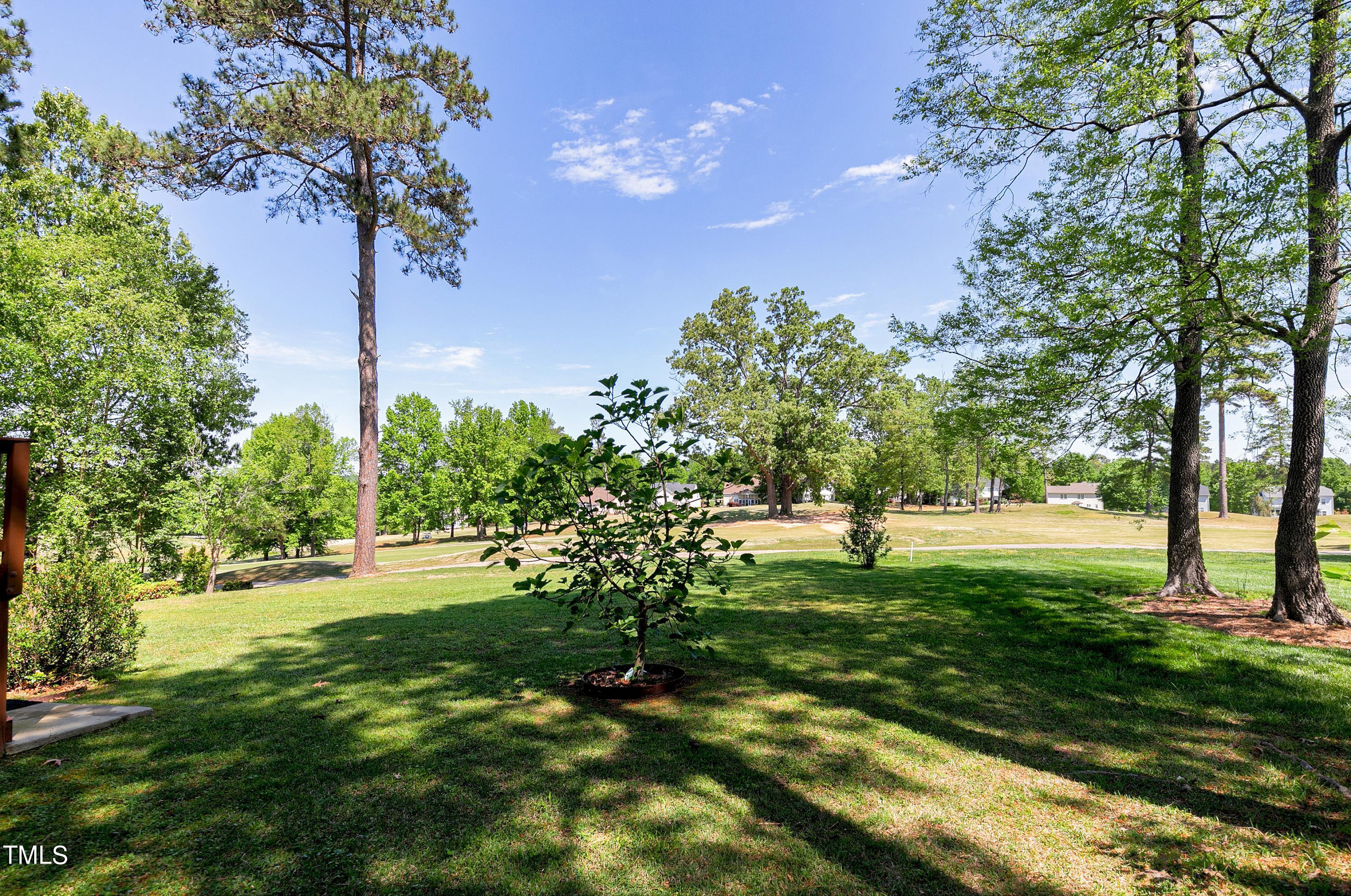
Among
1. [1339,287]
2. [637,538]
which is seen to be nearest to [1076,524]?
[1339,287]

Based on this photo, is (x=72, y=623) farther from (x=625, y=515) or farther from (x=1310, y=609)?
(x=1310, y=609)

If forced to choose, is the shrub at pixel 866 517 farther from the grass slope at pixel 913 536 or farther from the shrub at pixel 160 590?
the shrub at pixel 160 590

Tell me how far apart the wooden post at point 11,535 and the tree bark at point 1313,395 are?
11730 mm

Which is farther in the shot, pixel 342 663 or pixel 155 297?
pixel 155 297

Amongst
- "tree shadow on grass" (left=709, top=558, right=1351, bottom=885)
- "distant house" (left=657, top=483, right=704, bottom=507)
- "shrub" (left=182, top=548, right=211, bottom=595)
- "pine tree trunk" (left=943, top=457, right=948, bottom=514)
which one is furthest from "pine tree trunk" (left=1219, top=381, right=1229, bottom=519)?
"shrub" (left=182, top=548, right=211, bottom=595)

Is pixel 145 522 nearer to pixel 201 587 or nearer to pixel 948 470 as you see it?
pixel 201 587

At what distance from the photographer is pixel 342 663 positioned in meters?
6.11

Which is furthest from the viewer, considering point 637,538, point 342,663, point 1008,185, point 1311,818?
point 1008,185

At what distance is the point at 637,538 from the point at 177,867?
10.4 ft

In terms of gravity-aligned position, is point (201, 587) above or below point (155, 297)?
below

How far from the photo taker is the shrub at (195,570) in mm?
15961

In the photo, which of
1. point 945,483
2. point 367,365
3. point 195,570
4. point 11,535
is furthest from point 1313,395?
point 945,483

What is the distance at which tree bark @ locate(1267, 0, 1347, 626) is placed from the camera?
255 inches

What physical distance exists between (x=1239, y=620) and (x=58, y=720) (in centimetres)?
1242
